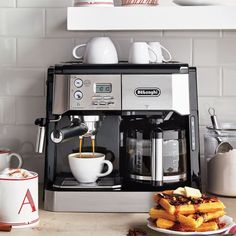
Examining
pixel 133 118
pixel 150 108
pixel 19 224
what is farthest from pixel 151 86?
pixel 19 224

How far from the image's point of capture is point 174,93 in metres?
1.56

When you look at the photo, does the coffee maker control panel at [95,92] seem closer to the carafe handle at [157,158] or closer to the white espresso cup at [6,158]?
the carafe handle at [157,158]

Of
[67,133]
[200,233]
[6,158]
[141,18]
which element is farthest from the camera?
[6,158]

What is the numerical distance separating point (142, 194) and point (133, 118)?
25 cm

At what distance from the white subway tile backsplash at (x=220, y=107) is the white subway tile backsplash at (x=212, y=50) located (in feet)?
0.36

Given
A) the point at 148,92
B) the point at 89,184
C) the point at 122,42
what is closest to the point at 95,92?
the point at 148,92

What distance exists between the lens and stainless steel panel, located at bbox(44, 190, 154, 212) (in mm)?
1533

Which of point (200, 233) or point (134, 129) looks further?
point (134, 129)

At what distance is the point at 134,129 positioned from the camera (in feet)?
5.33

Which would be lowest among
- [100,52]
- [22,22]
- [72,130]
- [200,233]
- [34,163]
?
[200,233]

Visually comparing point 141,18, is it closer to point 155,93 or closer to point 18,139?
point 155,93

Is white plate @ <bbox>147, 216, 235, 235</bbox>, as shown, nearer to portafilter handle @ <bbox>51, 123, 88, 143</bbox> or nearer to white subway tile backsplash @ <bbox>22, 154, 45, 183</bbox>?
portafilter handle @ <bbox>51, 123, 88, 143</bbox>

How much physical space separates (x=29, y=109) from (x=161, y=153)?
1.69 feet

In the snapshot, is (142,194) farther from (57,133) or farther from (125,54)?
(125,54)
